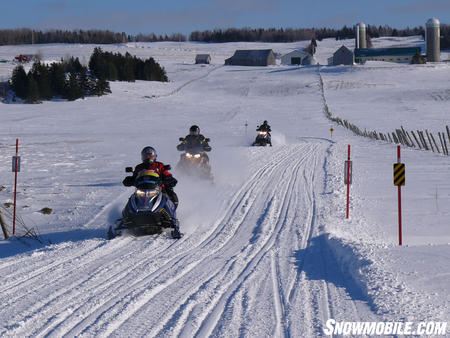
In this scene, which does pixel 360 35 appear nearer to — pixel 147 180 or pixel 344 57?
pixel 344 57

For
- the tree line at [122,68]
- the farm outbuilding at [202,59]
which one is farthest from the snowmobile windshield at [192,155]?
the farm outbuilding at [202,59]

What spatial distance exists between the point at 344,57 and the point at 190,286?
366 feet

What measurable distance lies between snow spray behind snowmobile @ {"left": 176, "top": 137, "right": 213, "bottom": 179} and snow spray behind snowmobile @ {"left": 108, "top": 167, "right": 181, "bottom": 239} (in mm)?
5638

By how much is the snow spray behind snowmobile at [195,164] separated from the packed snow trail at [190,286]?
488cm

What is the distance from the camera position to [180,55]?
15925 centimetres

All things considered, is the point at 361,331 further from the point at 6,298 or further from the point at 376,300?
the point at 6,298

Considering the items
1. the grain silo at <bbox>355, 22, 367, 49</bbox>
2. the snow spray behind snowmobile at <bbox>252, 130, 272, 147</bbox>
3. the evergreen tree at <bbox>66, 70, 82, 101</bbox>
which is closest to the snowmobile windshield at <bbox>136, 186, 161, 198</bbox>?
the snow spray behind snowmobile at <bbox>252, 130, 272, 147</bbox>

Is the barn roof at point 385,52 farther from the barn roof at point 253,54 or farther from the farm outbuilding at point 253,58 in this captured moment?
the barn roof at point 253,54

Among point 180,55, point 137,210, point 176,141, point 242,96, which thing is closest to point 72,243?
point 137,210

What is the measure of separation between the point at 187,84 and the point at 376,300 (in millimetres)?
89272

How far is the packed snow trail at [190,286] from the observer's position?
584cm

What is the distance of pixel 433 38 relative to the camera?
4355 inches

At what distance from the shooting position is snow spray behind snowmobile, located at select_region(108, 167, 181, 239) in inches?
401

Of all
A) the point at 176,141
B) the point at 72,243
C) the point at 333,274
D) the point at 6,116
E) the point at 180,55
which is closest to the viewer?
the point at 333,274
